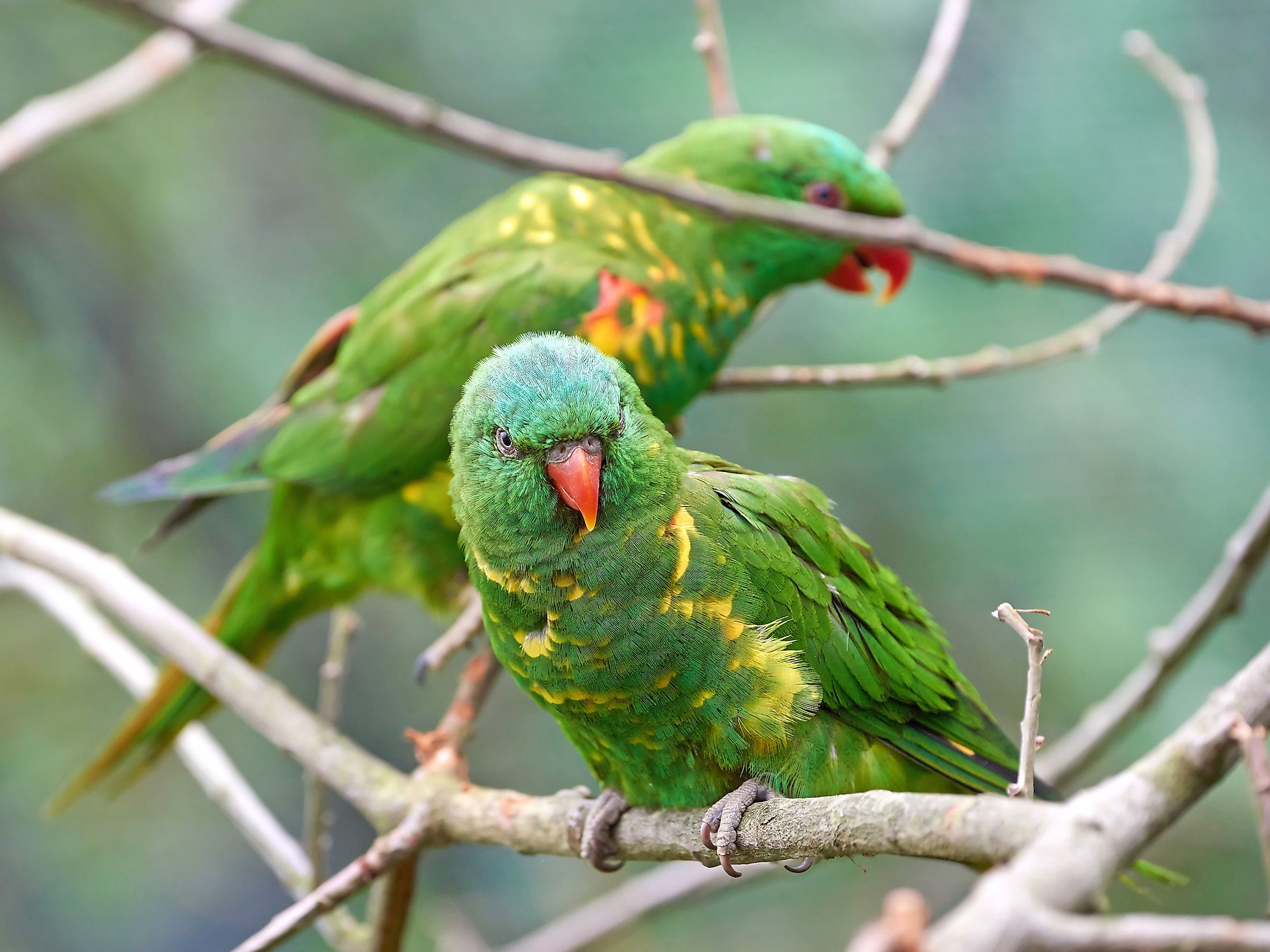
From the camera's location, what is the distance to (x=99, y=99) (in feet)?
8.21

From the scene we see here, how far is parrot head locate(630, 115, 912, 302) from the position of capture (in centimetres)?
219

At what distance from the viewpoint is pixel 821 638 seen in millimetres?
1413

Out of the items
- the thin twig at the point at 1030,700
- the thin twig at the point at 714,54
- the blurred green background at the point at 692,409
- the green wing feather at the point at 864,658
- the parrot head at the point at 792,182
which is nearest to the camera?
the thin twig at the point at 1030,700

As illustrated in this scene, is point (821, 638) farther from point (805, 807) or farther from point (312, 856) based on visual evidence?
point (312, 856)

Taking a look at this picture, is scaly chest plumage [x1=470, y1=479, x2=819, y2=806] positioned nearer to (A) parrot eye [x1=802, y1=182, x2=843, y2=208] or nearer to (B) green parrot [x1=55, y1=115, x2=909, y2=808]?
(B) green parrot [x1=55, y1=115, x2=909, y2=808]

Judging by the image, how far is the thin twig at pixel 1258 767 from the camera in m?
0.69

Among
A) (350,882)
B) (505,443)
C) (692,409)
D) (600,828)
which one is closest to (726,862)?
(600,828)

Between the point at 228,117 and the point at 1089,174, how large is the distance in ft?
9.47

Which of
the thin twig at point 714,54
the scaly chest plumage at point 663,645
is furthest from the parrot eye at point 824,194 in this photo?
the scaly chest plumage at point 663,645

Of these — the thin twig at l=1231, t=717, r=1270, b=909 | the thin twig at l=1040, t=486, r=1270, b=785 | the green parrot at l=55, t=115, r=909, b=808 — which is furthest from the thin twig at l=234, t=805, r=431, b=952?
the thin twig at l=1040, t=486, r=1270, b=785

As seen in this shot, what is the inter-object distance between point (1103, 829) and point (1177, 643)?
135 cm

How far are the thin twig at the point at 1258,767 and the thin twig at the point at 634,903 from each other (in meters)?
1.53

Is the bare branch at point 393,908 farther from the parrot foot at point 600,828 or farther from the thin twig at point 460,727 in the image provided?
the parrot foot at point 600,828

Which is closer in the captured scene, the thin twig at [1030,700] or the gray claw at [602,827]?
the thin twig at [1030,700]
